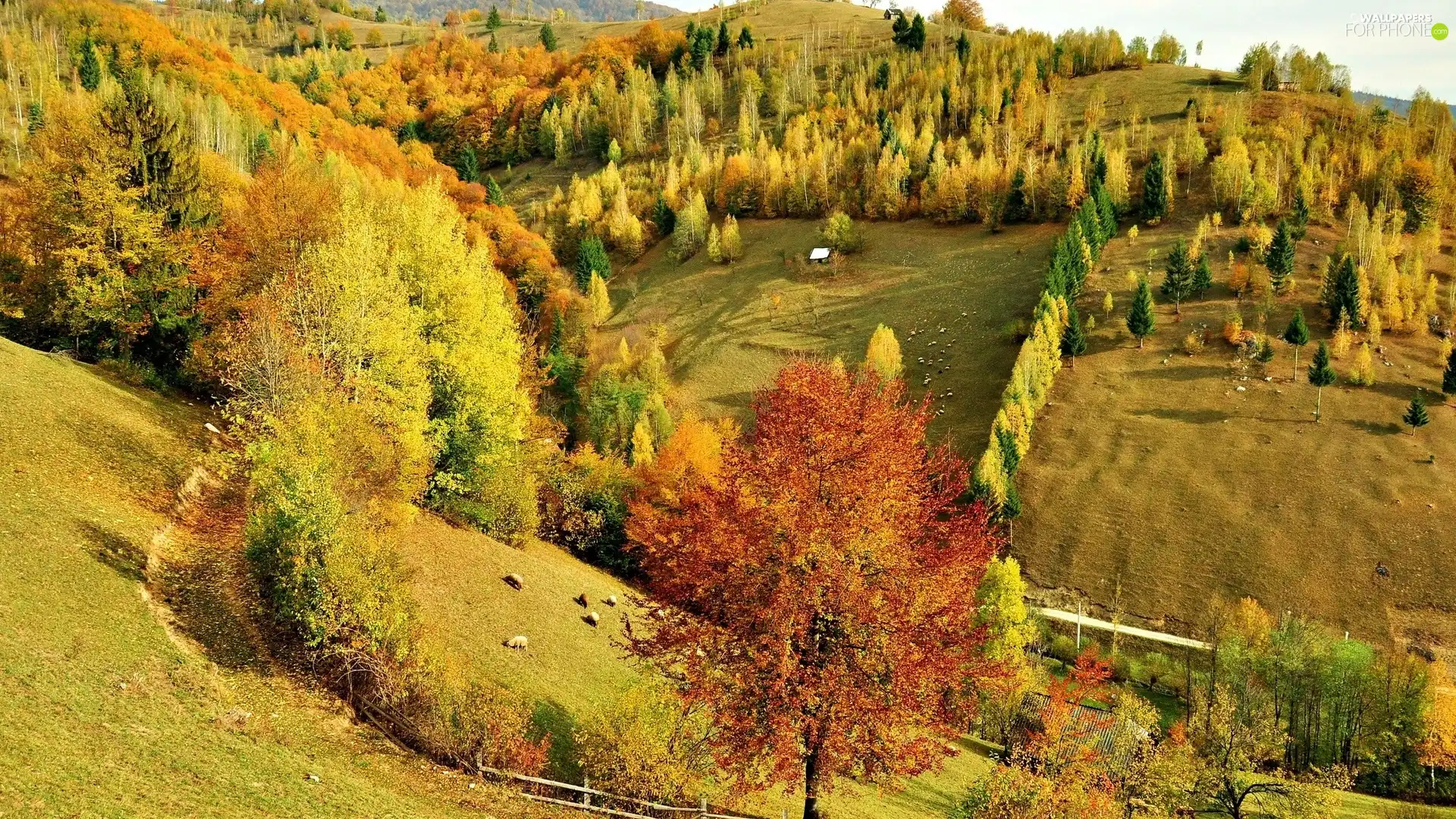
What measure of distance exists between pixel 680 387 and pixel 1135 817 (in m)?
81.4

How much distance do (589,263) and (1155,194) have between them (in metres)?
86.1

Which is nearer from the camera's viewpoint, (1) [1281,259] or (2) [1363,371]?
(2) [1363,371]

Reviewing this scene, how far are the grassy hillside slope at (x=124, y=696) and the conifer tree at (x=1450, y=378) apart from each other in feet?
318

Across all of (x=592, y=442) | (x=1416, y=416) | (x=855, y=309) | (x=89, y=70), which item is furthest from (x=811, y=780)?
(x=89, y=70)

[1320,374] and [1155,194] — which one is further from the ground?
[1155,194]

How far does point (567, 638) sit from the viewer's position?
3588 centimetres

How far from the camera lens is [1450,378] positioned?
266 feet

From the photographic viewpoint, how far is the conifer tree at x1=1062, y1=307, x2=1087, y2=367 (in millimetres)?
96375

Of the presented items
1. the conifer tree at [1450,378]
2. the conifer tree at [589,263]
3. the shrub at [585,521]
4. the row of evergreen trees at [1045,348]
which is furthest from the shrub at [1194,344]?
the conifer tree at [589,263]

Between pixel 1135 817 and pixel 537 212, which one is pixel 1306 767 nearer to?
pixel 1135 817

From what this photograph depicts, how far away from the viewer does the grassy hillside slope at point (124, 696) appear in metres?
16.6

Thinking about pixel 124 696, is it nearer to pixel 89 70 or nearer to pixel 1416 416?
pixel 1416 416

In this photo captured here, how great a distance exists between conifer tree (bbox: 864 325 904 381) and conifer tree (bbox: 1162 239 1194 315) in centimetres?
3402

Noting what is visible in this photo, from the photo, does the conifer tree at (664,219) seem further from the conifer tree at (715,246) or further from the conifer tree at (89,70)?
the conifer tree at (89,70)
